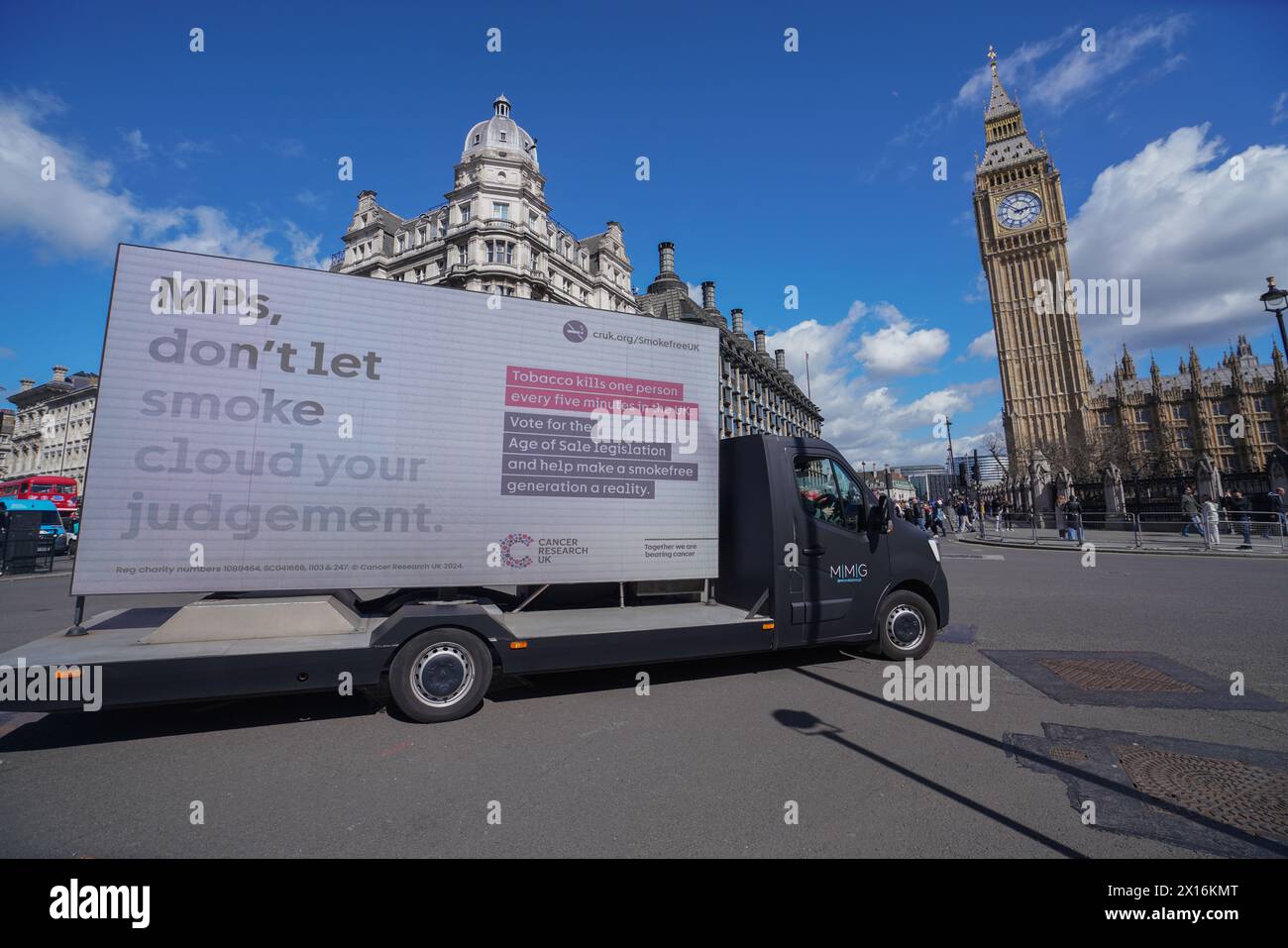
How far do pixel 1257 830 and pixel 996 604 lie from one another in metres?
7.94

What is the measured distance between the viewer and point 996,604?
1016cm

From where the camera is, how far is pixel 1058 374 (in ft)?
266

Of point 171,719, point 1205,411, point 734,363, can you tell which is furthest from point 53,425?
point 1205,411

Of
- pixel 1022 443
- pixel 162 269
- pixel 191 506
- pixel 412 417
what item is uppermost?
pixel 1022 443

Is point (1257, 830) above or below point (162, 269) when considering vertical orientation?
below

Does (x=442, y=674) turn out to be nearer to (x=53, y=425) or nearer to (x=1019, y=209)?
(x=53, y=425)

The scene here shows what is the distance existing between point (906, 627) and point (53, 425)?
10126 cm

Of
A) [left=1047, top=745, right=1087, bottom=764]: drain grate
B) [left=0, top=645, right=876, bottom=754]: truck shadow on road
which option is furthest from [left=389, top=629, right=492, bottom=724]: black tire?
[left=1047, top=745, right=1087, bottom=764]: drain grate

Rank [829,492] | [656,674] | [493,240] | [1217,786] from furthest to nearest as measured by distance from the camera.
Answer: [493,240], [829,492], [656,674], [1217,786]

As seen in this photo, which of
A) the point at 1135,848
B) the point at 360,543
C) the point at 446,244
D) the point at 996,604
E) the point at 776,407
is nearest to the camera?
the point at 1135,848

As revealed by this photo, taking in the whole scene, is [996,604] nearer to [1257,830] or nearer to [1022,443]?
[1257,830]

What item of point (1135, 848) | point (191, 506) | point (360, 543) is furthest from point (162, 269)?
point (1135, 848)

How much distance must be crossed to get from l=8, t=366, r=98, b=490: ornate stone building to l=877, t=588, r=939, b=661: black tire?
298 feet
